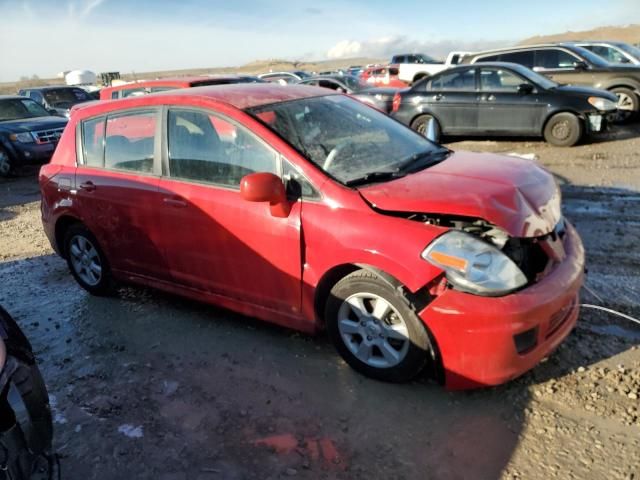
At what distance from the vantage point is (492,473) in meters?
2.42

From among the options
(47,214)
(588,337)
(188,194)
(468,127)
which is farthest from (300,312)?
(468,127)

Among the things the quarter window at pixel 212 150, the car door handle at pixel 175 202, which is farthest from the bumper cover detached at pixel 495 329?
the car door handle at pixel 175 202

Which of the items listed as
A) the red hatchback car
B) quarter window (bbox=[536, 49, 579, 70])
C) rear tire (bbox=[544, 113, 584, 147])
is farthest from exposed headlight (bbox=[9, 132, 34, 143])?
quarter window (bbox=[536, 49, 579, 70])

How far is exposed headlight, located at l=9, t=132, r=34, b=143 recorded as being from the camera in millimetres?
10992

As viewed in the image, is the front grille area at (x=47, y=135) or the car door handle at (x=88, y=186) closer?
the car door handle at (x=88, y=186)

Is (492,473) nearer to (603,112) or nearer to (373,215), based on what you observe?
(373,215)

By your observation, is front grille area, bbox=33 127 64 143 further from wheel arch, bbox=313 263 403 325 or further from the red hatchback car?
wheel arch, bbox=313 263 403 325

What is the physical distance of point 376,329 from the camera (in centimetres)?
305

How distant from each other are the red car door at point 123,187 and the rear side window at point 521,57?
33.0ft

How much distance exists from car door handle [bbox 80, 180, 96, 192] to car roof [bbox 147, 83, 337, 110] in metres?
1.00

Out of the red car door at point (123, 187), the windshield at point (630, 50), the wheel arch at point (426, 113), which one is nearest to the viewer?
the red car door at point (123, 187)

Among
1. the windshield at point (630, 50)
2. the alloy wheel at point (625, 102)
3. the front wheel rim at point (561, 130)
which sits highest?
the windshield at point (630, 50)

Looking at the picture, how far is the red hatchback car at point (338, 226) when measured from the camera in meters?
2.76

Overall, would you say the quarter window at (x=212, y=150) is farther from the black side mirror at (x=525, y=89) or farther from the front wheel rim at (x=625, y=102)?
the front wheel rim at (x=625, y=102)
